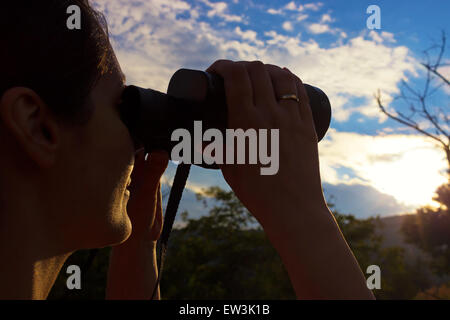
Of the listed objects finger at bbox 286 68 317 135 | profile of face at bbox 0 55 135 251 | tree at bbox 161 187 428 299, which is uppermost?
tree at bbox 161 187 428 299

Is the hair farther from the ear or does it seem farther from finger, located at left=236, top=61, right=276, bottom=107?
finger, located at left=236, top=61, right=276, bottom=107

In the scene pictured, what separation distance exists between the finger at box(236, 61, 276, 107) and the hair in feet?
1.39

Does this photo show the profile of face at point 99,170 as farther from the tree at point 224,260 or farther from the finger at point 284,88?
the tree at point 224,260

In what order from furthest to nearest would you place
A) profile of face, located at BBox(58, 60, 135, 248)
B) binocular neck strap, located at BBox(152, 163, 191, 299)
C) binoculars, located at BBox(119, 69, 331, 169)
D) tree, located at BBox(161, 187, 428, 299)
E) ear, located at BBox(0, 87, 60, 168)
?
1. tree, located at BBox(161, 187, 428, 299)
2. binocular neck strap, located at BBox(152, 163, 191, 299)
3. binoculars, located at BBox(119, 69, 331, 169)
4. profile of face, located at BBox(58, 60, 135, 248)
5. ear, located at BBox(0, 87, 60, 168)

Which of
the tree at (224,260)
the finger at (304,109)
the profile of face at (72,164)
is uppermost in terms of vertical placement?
the tree at (224,260)

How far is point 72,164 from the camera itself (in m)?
1.02

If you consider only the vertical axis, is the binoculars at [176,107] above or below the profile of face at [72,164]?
above

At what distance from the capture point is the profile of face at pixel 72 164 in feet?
3.10

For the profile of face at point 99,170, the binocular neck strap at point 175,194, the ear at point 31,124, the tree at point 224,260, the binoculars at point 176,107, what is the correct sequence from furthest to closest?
1. the tree at point 224,260
2. the binocular neck strap at point 175,194
3. the binoculars at point 176,107
4. the profile of face at point 99,170
5. the ear at point 31,124

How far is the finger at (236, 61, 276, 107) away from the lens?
1.09m

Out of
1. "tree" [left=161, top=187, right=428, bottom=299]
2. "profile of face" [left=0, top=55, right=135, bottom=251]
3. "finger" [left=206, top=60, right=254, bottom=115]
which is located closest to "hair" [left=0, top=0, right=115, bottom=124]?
"profile of face" [left=0, top=55, right=135, bottom=251]

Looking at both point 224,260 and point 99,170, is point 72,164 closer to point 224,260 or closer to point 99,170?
point 99,170

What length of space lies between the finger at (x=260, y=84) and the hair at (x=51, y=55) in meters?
0.42

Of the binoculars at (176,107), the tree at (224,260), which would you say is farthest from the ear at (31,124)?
the tree at (224,260)
